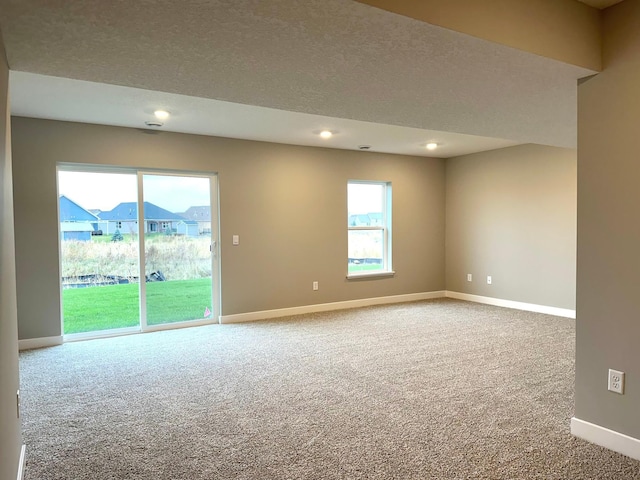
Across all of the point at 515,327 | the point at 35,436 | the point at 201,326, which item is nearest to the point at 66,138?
the point at 201,326

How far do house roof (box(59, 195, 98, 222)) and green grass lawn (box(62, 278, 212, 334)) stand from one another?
2.63ft

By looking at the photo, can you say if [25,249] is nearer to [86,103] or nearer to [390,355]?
[86,103]

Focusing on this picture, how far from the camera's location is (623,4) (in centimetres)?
213

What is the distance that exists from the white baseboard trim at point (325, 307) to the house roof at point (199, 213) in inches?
50.9

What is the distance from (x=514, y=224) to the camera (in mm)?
6191

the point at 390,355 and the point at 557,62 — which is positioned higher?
the point at 557,62

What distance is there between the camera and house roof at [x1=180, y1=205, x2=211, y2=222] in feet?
17.5

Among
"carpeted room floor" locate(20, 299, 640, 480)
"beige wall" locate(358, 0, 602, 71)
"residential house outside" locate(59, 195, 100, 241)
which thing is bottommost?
"carpeted room floor" locate(20, 299, 640, 480)

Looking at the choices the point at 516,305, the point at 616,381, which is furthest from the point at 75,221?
the point at 516,305

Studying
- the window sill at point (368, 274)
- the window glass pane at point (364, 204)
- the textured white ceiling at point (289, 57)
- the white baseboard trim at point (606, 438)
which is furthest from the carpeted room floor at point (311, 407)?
the window glass pane at point (364, 204)

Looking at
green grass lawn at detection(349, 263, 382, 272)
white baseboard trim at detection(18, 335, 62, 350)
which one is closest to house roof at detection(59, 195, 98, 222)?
white baseboard trim at detection(18, 335, 62, 350)

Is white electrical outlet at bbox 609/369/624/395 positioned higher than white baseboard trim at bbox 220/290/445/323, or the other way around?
white electrical outlet at bbox 609/369/624/395

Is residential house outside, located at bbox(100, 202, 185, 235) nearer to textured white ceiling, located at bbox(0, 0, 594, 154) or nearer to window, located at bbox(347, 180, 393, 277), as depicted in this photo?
window, located at bbox(347, 180, 393, 277)

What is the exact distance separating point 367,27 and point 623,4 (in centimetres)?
147
